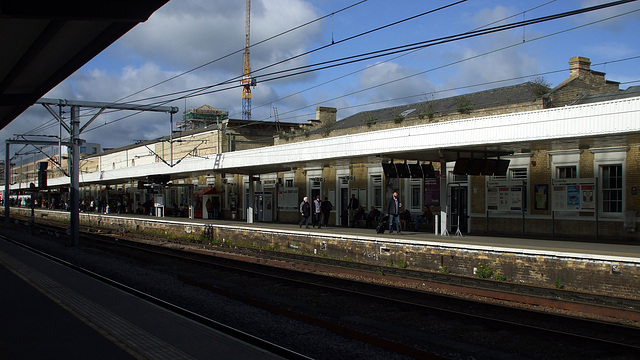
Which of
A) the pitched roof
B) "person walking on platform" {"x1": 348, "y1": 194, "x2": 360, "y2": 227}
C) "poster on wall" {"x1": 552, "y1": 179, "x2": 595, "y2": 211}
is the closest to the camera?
"poster on wall" {"x1": 552, "y1": 179, "x2": 595, "y2": 211}

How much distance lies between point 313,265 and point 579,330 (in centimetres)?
909

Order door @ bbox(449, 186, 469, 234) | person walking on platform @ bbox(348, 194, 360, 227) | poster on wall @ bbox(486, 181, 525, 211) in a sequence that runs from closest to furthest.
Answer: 1. poster on wall @ bbox(486, 181, 525, 211)
2. door @ bbox(449, 186, 469, 234)
3. person walking on platform @ bbox(348, 194, 360, 227)

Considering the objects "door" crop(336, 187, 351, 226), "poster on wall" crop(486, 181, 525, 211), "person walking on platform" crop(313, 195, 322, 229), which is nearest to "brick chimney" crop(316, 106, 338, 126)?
"door" crop(336, 187, 351, 226)

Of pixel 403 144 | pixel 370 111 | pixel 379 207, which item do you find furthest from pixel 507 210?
pixel 370 111

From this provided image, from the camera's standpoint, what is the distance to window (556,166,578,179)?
63.5 feet

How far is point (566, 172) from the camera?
1958 cm

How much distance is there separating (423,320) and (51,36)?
23.5 ft

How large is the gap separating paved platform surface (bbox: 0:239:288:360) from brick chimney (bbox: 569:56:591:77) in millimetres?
22110

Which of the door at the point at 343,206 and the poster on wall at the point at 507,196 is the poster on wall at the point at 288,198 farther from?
the poster on wall at the point at 507,196

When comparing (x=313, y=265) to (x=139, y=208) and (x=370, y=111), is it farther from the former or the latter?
(x=139, y=208)

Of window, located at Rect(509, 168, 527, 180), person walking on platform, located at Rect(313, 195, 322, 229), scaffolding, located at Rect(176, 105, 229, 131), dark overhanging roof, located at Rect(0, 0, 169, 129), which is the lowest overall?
person walking on platform, located at Rect(313, 195, 322, 229)

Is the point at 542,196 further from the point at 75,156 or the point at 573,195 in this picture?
the point at 75,156

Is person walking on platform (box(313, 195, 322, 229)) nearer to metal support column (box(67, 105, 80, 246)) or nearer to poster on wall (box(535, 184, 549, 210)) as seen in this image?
poster on wall (box(535, 184, 549, 210))

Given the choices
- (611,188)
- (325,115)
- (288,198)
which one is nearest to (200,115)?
(325,115)
